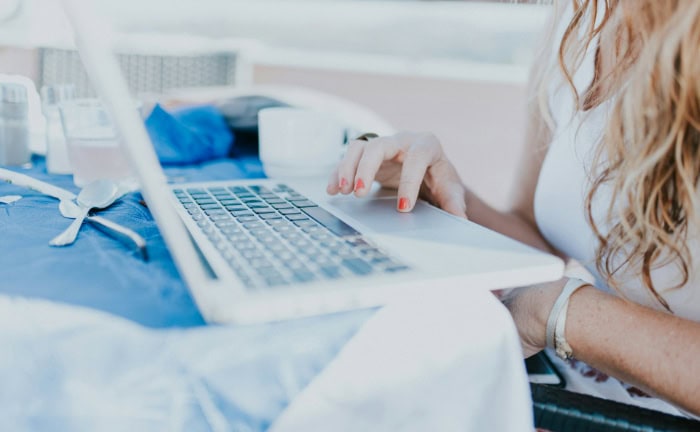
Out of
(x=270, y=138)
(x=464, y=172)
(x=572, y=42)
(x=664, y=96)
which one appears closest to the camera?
(x=664, y=96)

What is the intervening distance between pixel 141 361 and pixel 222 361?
0.05 m

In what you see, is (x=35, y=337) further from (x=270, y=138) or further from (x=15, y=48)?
(x=15, y=48)

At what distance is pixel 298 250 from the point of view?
54cm

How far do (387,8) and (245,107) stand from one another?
109 inches

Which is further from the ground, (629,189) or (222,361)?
(629,189)

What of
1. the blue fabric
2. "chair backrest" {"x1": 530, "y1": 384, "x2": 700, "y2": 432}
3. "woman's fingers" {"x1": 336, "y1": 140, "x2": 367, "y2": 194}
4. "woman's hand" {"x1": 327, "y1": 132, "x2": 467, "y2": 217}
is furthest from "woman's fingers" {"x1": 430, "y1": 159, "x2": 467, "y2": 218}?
the blue fabric

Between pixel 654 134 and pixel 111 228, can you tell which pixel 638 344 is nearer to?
pixel 654 134

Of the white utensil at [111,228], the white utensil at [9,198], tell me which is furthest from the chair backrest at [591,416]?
the white utensil at [9,198]

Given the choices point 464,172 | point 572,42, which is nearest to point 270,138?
point 572,42

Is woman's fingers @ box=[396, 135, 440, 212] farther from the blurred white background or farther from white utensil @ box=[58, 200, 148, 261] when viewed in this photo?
the blurred white background

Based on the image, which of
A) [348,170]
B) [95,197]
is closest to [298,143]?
[348,170]

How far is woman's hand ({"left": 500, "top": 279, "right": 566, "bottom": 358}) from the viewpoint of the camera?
67cm

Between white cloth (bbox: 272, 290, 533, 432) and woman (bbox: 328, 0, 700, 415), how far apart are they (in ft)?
0.55

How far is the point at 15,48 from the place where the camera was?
1179mm
